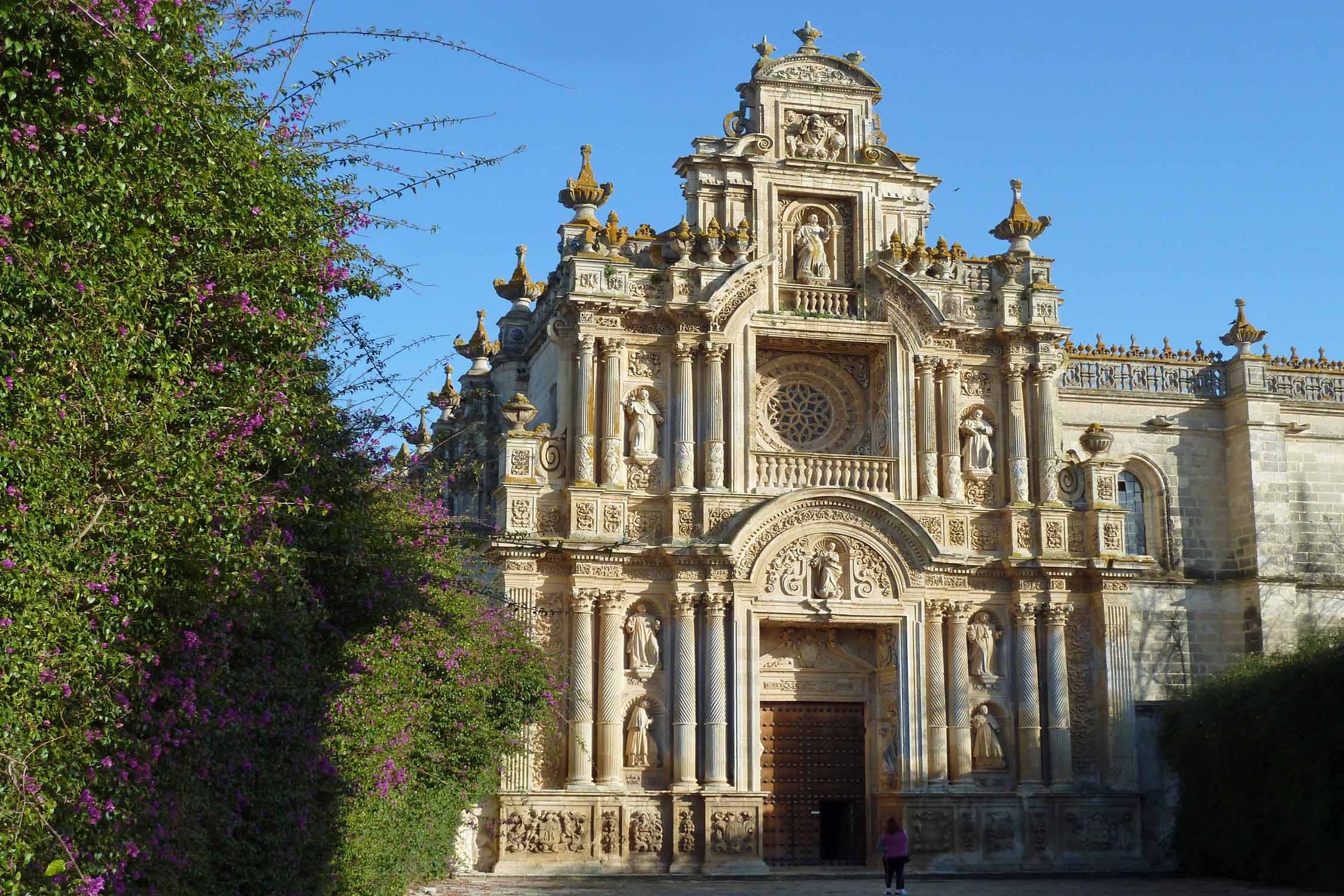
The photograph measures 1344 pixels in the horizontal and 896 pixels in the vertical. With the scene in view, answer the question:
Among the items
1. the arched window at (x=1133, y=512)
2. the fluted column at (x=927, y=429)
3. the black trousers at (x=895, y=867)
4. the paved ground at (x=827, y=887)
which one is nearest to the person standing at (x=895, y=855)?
the black trousers at (x=895, y=867)

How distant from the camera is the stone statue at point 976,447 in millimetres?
30172

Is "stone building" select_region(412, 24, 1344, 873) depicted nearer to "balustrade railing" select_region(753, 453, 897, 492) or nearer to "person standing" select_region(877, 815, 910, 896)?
"balustrade railing" select_region(753, 453, 897, 492)

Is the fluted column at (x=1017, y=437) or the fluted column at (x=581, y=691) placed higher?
the fluted column at (x=1017, y=437)

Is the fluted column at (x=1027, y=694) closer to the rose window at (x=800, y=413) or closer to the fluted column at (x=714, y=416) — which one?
the rose window at (x=800, y=413)

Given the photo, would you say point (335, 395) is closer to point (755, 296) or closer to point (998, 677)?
point (755, 296)

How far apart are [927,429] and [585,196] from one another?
795 centimetres

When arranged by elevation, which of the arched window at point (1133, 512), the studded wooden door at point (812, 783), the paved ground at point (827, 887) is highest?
the arched window at point (1133, 512)

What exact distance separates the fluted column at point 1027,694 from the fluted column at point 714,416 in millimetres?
6432

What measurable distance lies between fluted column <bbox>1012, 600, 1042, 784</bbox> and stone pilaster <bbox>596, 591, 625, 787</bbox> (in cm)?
762

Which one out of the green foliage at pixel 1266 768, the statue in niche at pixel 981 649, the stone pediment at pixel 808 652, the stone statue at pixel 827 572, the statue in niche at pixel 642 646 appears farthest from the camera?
the statue in niche at pixel 981 649

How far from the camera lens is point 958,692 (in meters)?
29.0

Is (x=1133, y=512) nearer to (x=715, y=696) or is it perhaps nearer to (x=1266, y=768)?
(x=1266, y=768)

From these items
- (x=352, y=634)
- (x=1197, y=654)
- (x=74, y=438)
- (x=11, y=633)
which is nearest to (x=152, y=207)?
(x=74, y=438)

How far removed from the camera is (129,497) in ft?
29.7
